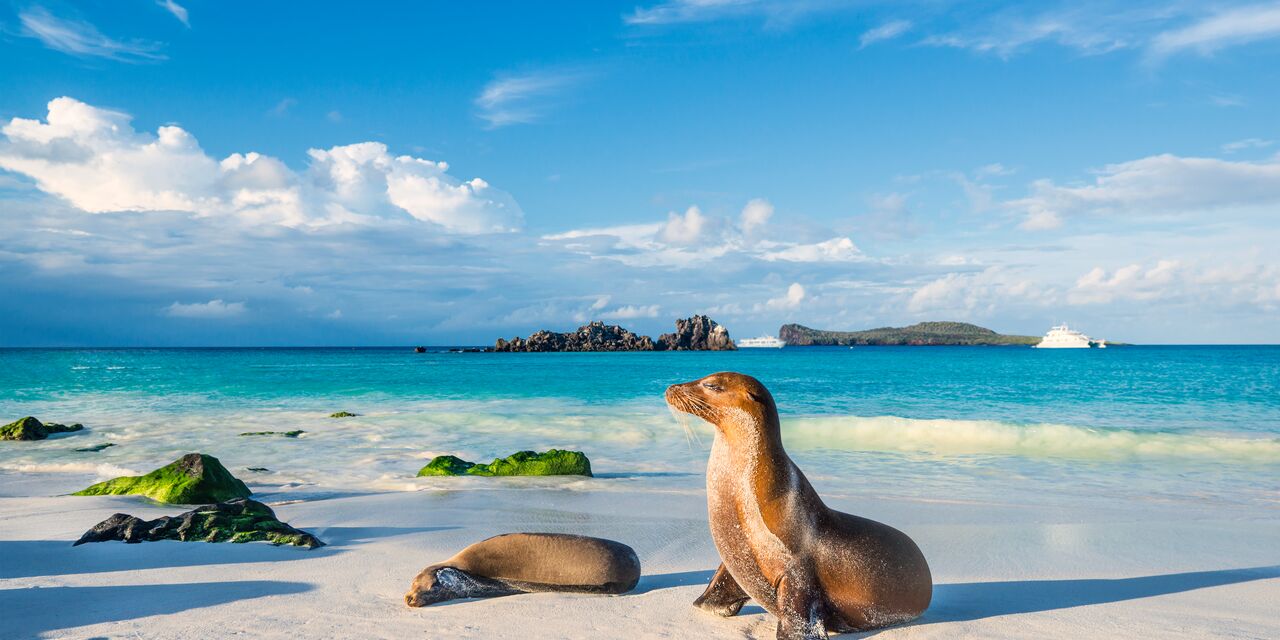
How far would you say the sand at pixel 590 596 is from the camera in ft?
14.9

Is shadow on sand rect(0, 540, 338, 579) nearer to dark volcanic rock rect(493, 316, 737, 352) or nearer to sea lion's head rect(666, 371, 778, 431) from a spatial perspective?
sea lion's head rect(666, 371, 778, 431)

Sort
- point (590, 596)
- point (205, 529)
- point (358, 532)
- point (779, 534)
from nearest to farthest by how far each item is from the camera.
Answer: point (779, 534)
point (590, 596)
point (205, 529)
point (358, 532)

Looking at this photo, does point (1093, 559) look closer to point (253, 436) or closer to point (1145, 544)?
point (1145, 544)

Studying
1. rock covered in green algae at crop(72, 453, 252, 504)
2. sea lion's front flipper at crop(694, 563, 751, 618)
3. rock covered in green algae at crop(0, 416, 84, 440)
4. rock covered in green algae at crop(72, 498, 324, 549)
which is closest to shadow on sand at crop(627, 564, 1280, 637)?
sea lion's front flipper at crop(694, 563, 751, 618)

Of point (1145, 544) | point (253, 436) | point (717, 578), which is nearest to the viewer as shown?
point (717, 578)

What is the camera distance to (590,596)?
5188mm

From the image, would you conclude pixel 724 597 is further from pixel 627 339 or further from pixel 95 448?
pixel 627 339

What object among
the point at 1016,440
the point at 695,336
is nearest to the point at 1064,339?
the point at 695,336

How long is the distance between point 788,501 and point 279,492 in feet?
27.1

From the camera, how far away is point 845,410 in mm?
27766

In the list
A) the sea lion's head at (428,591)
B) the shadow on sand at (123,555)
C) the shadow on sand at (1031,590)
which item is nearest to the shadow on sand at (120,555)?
the shadow on sand at (123,555)

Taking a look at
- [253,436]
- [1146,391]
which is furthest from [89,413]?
[1146,391]

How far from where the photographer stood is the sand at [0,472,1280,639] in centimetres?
453

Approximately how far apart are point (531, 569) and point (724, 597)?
1.26m
